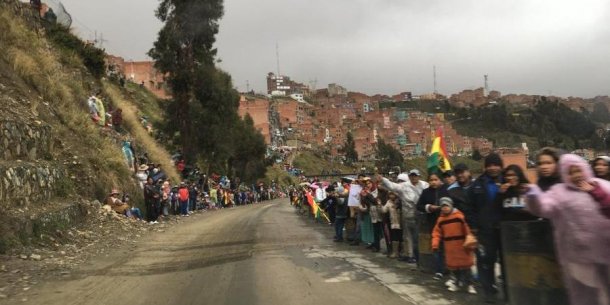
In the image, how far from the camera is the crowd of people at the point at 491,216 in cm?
485

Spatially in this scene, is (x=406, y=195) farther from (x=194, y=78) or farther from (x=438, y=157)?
(x=194, y=78)

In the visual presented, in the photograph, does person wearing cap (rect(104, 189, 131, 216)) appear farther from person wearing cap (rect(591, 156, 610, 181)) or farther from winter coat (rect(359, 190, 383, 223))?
person wearing cap (rect(591, 156, 610, 181))

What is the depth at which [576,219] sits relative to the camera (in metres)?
4.87

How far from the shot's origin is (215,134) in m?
40.4

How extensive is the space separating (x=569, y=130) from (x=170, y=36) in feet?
82.6

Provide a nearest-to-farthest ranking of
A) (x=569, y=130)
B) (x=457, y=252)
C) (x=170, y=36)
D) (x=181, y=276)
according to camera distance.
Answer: (x=457, y=252) < (x=181, y=276) < (x=569, y=130) < (x=170, y=36)

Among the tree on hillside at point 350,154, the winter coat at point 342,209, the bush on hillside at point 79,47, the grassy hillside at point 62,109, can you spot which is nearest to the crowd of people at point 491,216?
the winter coat at point 342,209

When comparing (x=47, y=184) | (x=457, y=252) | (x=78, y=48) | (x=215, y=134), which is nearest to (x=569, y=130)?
(x=457, y=252)

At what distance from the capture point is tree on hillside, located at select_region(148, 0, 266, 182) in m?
37.5

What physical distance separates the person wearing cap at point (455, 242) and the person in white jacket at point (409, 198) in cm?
221

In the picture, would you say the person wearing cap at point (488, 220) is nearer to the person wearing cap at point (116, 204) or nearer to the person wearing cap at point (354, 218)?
the person wearing cap at point (354, 218)

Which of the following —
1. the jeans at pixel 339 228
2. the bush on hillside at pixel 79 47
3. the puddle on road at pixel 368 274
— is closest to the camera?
the puddle on road at pixel 368 274

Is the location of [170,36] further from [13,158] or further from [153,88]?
[153,88]

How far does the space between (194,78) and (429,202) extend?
31.2m
